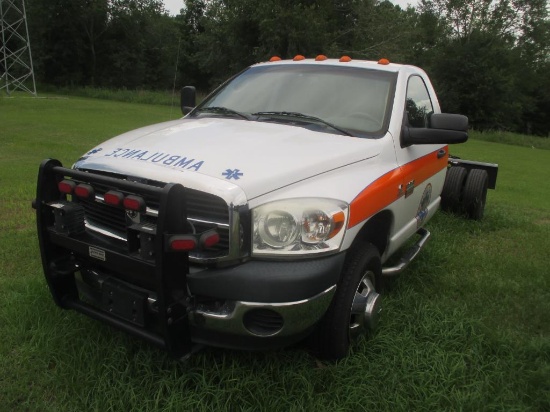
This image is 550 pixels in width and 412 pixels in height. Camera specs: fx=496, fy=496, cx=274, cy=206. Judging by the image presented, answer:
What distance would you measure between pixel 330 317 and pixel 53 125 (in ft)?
46.4

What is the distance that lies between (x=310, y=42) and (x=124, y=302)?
32685 mm

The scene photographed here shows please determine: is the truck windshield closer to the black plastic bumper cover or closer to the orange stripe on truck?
the orange stripe on truck

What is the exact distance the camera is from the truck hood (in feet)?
8.05

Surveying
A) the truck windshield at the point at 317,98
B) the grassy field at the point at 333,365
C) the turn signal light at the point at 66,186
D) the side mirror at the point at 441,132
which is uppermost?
the truck windshield at the point at 317,98

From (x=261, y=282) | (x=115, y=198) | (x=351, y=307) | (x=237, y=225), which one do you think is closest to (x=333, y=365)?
(x=351, y=307)

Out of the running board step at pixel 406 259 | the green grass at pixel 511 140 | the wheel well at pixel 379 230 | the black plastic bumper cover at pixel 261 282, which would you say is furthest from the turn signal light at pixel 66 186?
the green grass at pixel 511 140

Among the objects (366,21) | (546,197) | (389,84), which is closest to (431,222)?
(389,84)

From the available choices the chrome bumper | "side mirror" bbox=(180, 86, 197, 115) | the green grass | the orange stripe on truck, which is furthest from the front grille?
the green grass

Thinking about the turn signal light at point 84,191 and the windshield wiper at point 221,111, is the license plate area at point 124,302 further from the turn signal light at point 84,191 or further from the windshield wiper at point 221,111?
the windshield wiper at point 221,111

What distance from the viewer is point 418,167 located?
12.6 feet

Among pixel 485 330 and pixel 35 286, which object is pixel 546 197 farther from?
pixel 35 286

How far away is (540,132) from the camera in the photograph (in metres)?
49.8

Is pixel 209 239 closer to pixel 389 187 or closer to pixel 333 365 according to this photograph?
pixel 333 365

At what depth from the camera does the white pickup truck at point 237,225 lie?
233 cm
